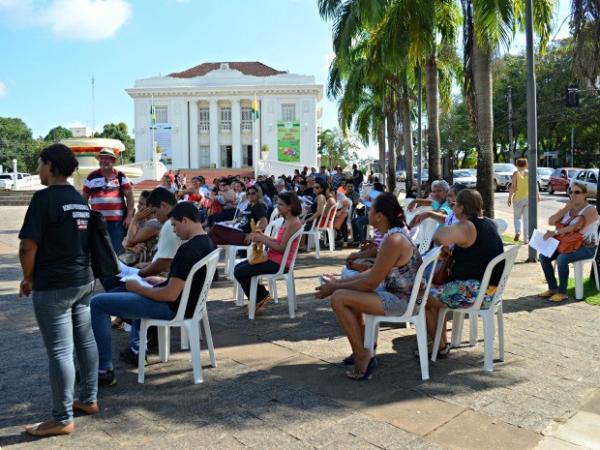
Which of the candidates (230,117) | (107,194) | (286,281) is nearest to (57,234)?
(286,281)

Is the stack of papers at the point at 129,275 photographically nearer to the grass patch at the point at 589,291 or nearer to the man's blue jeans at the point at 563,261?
the man's blue jeans at the point at 563,261

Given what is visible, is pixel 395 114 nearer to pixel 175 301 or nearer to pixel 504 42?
pixel 504 42

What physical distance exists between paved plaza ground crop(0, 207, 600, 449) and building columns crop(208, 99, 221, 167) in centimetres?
6115

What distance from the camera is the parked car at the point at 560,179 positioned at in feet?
102

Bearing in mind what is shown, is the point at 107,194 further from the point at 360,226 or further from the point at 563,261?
the point at 360,226

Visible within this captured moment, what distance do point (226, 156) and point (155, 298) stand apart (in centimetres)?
6404

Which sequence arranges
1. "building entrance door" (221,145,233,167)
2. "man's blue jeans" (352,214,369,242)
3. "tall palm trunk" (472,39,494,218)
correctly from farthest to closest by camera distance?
"building entrance door" (221,145,233,167) → "man's blue jeans" (352,214,369,242) → "tall palm trunk" (472,39,494,218)

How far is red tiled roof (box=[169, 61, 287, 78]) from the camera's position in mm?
68438

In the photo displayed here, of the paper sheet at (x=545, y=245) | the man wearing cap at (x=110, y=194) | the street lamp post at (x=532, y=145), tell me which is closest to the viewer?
the man wearing cap at (x=110, y=194)

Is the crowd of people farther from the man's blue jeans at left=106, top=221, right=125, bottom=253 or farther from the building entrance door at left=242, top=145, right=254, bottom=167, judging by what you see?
the building entrance door at left=242, top=145, right=254, bottom=167

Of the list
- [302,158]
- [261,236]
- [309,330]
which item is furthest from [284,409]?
[302,158]

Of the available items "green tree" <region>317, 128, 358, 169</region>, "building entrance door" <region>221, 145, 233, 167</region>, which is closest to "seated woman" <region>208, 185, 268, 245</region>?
"building entrance door" <region>221, 145, 233, 167</region>

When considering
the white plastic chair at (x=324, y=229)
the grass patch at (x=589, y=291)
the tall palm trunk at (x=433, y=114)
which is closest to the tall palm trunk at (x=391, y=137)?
the tall palm trunk at (x=433, y=114)

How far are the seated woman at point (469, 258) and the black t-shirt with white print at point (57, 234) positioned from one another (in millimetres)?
2781
